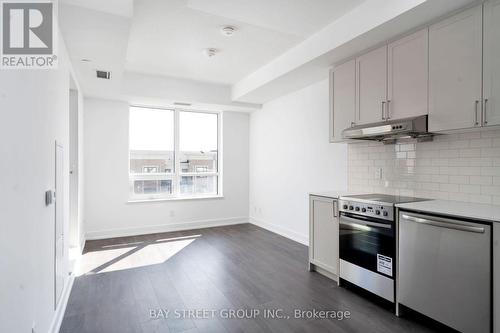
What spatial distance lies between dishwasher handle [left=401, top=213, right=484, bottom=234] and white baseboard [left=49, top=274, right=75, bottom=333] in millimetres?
2988

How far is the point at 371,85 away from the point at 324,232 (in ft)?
5.79

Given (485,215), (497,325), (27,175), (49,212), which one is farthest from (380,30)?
(49,212)

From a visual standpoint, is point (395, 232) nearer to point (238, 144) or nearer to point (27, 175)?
point (27, 175)

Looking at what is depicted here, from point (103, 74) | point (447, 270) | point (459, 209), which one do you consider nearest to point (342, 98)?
point (459, 209)

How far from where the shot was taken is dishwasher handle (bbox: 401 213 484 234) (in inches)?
79.4

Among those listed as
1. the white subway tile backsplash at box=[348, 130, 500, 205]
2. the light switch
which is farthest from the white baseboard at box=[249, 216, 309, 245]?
the light switch

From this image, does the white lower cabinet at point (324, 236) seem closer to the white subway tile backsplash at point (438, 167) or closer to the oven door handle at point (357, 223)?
the oven door handle at point (357, 223)

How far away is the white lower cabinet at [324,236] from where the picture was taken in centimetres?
323

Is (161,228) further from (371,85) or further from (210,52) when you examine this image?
(371,85)

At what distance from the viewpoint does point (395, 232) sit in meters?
2.58

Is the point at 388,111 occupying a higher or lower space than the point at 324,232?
higher

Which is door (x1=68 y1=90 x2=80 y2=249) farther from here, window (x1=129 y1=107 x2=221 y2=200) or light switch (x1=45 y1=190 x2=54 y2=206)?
light switch (x1=45 y1=190 x2=54 y2=206)

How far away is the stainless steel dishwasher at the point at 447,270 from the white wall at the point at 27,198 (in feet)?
8.93

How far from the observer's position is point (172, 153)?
234 inches
